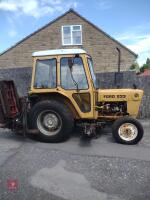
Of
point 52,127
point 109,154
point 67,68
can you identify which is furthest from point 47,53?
point 109,154

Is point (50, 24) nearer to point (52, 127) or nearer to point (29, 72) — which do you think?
point (29, 72)

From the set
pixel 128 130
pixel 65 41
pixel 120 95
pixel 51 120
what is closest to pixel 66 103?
pixel 51 120

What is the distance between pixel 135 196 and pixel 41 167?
78.7 inches

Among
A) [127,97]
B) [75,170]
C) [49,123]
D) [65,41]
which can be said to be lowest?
[75,170]

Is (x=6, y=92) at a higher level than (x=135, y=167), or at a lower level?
higher

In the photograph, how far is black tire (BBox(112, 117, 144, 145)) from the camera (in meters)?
7.86

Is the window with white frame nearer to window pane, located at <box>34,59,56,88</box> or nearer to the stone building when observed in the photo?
the stone building

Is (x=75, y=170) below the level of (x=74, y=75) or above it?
below

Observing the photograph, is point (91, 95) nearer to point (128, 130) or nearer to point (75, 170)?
point (128, 130)

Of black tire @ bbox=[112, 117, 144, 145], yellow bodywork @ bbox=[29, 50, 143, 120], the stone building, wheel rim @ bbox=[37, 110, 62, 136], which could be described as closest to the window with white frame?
Answer: the stone building

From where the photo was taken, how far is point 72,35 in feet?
81.4

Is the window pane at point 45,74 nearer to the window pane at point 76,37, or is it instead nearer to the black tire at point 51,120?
the black tire at point 51,120

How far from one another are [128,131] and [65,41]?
701 inches

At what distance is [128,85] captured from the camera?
12.3 meters
